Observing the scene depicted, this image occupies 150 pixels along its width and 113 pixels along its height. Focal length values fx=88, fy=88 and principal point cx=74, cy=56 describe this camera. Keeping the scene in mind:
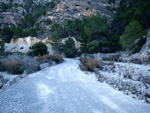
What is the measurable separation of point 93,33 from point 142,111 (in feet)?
69.8

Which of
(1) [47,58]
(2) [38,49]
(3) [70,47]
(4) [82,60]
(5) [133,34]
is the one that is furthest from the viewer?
(3) [70,47]

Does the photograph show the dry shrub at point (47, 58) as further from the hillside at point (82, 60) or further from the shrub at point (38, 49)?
the shrub at point (38, 49)

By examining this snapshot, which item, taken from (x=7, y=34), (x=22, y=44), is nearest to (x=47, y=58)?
(x=22, y=44)

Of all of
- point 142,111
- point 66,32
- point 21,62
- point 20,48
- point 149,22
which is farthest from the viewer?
point 66,32

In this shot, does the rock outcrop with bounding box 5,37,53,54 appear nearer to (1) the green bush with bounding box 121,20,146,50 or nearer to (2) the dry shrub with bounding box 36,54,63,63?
(2) the dry shrub with bounding box 36,54,63,63

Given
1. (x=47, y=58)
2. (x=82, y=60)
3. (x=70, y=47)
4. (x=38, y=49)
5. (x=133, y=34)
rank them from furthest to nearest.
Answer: (x=70, y=47)
(x=38, y=49)
(x=133, y=34)
(x=47, y=58)
(x=82, y=60)

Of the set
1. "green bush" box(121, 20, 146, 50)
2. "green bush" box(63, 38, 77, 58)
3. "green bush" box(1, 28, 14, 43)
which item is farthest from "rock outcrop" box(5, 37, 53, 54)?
"green bush" box(121, 20, 146, 50)

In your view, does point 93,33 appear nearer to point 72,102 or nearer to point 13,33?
point 72,102

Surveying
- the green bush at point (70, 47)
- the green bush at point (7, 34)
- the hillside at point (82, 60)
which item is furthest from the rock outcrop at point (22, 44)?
the green bush at point (70, 47)

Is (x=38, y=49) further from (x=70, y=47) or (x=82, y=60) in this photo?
(x=82, y=60)

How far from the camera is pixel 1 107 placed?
7.89 ft

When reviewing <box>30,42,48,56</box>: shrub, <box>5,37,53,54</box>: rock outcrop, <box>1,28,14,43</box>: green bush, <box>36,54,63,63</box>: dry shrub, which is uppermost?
<box>1,28,14,43</box>: green bush

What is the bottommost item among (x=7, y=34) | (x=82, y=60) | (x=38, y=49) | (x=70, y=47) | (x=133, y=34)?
(x=82, y=60)

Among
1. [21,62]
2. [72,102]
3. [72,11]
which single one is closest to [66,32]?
[72,11]
